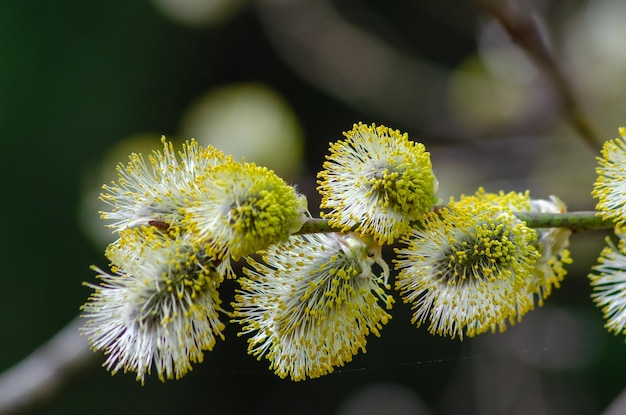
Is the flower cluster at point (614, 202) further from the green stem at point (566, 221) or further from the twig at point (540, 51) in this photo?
the twig at point (540, 51)

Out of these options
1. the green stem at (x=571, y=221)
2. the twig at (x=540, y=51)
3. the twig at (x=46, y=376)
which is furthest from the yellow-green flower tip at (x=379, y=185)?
the twig at (x=46, y=376)

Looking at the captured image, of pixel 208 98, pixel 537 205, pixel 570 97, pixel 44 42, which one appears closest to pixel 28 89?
pixel 44 42

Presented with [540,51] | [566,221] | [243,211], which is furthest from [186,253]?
[540,51]

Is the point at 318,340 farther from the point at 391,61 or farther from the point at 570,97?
the point at 391,61

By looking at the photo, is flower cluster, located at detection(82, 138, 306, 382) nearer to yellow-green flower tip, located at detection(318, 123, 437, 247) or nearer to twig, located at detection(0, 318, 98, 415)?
yellow-green flower tip, located at detection(318, 123, 437, 247)

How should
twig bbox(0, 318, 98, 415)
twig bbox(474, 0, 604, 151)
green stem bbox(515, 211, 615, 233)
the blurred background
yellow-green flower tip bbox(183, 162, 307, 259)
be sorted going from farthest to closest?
the blurred background → twig bbox(0, 318, 98, 415) → twig bbox(474, 0, 604, 151) → green stem bbox(515, 211, 615, 233) → yellow-green flower tip bbox(183, 162, 307, 259)

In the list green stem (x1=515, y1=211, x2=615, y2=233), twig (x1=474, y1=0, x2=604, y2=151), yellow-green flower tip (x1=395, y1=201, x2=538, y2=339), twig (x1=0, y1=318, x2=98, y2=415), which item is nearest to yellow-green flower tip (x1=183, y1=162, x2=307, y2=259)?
yellow-green flower tip (x1=395, y1=201, x2=538, y2=339)
